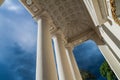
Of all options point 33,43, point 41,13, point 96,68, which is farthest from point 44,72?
point 33,43

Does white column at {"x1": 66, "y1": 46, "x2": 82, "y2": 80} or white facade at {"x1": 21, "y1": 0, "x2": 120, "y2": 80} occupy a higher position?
white facade at {"x1": 21, "y1": 0, "x2": 120, "y2": 80}

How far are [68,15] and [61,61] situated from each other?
13470 mm

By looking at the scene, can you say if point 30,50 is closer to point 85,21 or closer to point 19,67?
point 19,67

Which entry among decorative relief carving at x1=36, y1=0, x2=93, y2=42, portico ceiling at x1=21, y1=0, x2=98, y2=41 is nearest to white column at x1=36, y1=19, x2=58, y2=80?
portico ceiling at x1=21, y1=0, x2=98, y2=41

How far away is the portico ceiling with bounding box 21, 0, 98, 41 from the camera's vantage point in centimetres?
4242

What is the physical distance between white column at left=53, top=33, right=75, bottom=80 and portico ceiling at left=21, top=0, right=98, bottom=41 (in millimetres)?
4308

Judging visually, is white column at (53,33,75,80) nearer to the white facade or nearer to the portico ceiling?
the white facade

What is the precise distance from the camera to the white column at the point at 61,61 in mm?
34125

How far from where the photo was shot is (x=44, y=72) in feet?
73.2

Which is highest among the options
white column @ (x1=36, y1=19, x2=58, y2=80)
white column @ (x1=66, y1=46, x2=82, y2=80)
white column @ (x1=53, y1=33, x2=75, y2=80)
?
white column @ (x1=36, y1=19, x2=58, y2=80)

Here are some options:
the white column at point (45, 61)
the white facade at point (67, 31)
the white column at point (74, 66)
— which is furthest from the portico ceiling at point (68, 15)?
the white column at point (45, 61)

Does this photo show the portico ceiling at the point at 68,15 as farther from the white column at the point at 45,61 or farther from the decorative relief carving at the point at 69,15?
the white column at the point at 45,61

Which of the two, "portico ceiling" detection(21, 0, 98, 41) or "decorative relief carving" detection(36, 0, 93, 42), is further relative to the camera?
"decorative relief carving" detection(36, 0, 93, 42)

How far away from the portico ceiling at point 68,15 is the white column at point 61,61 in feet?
14.1
